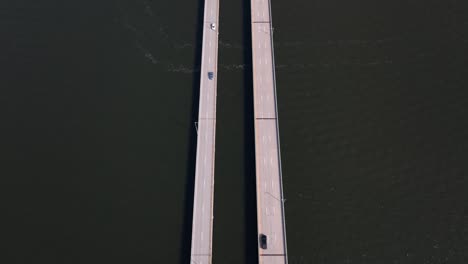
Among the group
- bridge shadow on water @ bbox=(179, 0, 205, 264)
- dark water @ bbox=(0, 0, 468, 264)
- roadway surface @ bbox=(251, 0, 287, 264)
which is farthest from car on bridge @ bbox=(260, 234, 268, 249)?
bridge shadow on water @ bbox=(179, 0, 205, 264)

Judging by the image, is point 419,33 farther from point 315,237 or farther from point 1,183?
point 1,183

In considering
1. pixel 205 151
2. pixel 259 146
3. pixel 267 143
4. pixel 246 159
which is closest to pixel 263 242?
pixel 246 159

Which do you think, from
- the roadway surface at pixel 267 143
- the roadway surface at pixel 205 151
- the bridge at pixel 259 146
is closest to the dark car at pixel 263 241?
the bridge at pixel 259 146

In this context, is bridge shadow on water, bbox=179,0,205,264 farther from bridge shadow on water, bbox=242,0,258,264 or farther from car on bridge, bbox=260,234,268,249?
car on bridge, bbox=260,234,268,249

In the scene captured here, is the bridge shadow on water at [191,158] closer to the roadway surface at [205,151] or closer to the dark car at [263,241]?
the roadway surface at [205,151]

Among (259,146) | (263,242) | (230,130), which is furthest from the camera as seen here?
(230,130)

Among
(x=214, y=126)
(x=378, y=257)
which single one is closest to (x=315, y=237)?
(x=378, y=257)

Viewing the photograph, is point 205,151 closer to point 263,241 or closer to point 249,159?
point 249,159
